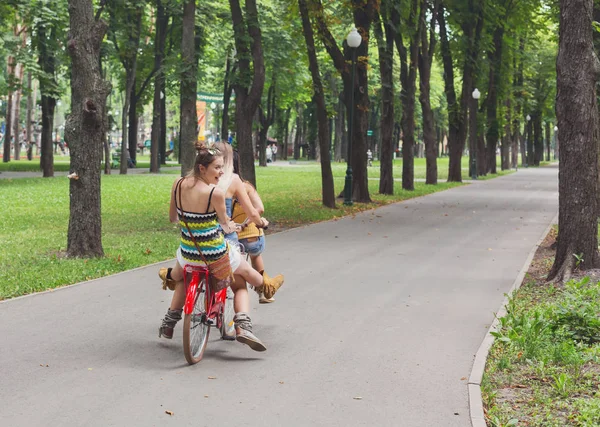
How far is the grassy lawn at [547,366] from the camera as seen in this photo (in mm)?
5715

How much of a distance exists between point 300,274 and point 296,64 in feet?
133

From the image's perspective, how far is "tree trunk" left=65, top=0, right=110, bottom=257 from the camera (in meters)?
12.6

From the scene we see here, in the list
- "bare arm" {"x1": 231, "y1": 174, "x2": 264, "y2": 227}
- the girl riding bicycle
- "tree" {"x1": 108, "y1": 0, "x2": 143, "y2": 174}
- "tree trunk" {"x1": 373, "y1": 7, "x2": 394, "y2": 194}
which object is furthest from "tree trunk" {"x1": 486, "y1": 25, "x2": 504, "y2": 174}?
the girl riding bicycle

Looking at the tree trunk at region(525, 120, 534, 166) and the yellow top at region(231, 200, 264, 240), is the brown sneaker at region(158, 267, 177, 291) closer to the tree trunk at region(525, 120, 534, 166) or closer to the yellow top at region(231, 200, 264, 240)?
the yellow top at region(231, 200, 264, 240)

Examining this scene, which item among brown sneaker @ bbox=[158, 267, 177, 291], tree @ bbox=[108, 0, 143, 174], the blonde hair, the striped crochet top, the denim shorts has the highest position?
tree @ bbox=[108, 0, 143, 174]

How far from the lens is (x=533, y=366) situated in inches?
271

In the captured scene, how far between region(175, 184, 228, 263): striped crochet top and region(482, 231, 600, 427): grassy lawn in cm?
225

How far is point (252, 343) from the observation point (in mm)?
7004

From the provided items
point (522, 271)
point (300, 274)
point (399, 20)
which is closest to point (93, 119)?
point (300, 274)

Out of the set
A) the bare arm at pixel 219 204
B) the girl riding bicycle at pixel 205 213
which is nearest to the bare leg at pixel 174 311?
the girl riding bicycle at pixel 205 213

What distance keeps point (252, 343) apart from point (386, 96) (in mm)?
23184

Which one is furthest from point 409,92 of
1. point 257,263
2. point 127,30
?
point 257,263

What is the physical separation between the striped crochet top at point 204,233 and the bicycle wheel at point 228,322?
0.86m

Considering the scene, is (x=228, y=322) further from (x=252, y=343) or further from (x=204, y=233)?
(x=204, y=233)
